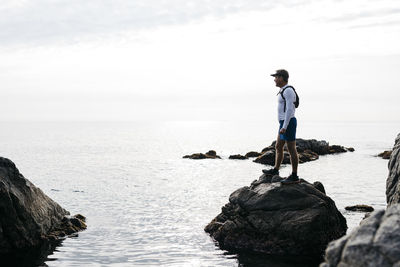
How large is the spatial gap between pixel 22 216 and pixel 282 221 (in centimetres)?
1106

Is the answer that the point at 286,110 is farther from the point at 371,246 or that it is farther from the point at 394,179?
the point at 371,246

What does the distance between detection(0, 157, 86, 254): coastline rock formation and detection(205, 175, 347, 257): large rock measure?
8.19 meters

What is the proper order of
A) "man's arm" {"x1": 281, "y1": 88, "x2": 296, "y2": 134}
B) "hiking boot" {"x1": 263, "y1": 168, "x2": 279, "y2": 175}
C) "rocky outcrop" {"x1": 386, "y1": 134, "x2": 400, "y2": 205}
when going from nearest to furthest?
"rocky outcrop" {"x1": 386, "y1": 134, "x2": 400, "y2": 205}, "man's arm" {"x1": 281, "y1": 88, "x2": 296, "y2": 134}, "hiking boot" {"x1": 263, "y1": 168, "x2": 279, "y2": 175}

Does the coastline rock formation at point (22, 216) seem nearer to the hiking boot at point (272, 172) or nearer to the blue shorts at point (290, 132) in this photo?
the hiking boot at point (272, 172)

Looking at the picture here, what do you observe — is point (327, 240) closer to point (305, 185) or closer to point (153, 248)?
point (305, 185)

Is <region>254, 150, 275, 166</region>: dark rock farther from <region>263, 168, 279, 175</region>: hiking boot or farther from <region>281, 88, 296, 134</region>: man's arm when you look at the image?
<region>281, 88, 296, 134</region>: man's arm

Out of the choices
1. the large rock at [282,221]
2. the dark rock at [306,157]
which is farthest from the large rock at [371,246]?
the dark rock at [306,157]

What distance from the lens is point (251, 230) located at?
62.1 feet

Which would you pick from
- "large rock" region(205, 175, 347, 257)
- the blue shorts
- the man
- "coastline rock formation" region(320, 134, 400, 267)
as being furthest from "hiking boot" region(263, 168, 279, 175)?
"coastline rock formation" region(320, 134, 400, 267)

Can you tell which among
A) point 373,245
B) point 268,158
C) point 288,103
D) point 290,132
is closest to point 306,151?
point 268,158

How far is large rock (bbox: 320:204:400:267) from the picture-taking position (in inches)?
302

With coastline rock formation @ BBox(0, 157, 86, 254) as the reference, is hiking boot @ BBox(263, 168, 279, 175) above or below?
above

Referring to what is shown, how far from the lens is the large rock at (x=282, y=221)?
17.9 meters

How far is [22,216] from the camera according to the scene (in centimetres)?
1867
